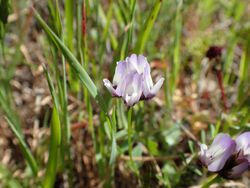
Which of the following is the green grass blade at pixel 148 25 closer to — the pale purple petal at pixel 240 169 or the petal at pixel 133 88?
the petal at pixel 133 88

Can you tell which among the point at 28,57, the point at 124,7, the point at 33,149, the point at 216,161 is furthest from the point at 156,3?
the point at 28,57

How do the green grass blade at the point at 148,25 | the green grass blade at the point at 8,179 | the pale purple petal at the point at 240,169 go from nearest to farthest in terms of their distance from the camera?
the pale purple petal at the point at 240,169, the green grass blade at the point at 148,25, the green grass blade at the point at 8,179

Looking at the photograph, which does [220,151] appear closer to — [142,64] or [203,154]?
[203,154]

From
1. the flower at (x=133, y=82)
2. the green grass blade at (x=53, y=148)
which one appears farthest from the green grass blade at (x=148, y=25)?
the green grass blade at (x=53, y=148)

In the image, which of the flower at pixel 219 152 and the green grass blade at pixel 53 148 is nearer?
the flower at pixel 219 152

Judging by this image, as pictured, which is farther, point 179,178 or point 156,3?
point 179,178

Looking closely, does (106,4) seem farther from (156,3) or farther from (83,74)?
(83,74)

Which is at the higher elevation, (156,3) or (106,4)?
(106,4)
